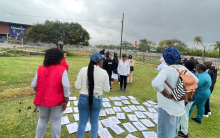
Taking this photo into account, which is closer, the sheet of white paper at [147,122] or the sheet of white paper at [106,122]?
the sheet of white paper at [106,122]

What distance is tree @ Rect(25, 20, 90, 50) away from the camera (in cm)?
2592

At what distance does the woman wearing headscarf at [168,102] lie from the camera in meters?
1.63

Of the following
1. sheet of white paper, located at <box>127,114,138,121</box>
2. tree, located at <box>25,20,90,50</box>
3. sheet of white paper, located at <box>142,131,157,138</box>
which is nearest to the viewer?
sheet of white paper, located at <box>142,131,157,138</box>

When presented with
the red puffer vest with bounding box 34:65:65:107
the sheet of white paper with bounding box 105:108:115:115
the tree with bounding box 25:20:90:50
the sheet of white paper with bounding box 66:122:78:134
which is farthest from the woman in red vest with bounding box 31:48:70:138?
the tree with bounding box 25:20:90:50

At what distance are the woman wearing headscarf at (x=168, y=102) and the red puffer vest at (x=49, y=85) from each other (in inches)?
55.9

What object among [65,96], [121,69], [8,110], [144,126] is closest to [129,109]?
[144,126]

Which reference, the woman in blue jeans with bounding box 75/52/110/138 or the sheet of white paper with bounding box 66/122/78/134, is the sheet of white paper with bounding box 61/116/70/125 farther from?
the woman in blue jeans with bounding box 75/52/110/138

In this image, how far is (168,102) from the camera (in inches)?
68.0

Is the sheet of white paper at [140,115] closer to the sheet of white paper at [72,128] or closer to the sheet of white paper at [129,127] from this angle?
the sheet of white paper at [129,127]

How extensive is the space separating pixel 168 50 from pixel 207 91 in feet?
7.59

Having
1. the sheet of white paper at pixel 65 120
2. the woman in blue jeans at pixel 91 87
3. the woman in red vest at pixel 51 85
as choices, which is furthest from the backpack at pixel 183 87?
the sheet of white paper at pixel 65 120

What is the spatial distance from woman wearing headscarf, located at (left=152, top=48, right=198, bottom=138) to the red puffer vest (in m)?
1.42

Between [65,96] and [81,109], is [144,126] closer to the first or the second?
[81,109]

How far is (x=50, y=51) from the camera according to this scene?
1982 millimetres
